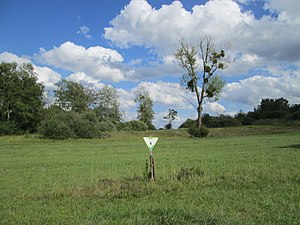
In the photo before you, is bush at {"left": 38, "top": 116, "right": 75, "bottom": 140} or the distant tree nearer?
bush at {"left": 38, "top": 116, "right": 75, "bottom": 140}

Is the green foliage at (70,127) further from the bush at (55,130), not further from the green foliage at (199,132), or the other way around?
the green foliage at (199,132)

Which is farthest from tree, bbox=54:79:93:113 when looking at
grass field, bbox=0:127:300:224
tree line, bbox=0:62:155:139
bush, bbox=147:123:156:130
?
grass field, bbox=0:127:300:224

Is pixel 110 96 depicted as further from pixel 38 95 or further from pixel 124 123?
pixel 38 95

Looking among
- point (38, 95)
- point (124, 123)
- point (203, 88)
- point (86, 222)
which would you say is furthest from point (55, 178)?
point (124, 123)

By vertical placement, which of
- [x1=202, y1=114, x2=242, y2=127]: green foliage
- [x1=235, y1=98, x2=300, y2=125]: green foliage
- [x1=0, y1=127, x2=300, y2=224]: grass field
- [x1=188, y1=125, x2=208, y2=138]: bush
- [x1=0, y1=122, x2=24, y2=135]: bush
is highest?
[x1=235, y1=98, x2=300, y2=125]: green foliage

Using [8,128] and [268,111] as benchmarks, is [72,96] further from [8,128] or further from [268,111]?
[268,111]

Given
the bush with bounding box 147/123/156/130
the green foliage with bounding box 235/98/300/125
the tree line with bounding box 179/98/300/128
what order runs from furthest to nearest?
the bush with bounding box 147/123/156/130 → the green foliage with bounding box 235/98/300/125 → the tree line with bounding box 179/98/300/128

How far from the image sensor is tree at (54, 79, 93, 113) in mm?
90188

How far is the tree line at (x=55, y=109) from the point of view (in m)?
53.0

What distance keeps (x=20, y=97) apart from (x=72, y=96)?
23.6 meters

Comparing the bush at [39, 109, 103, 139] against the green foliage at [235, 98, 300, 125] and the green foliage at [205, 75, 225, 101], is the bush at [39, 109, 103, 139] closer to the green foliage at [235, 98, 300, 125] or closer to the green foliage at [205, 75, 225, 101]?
the green foliage at [205, 75, 225, 101]

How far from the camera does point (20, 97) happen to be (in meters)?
67.4

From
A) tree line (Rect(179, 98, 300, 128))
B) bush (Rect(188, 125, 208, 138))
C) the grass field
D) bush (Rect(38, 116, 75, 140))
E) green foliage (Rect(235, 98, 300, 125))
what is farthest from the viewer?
green foliage (Rect(235, 98, 300, 125))

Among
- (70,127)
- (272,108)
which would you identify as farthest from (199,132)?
(272,108)
